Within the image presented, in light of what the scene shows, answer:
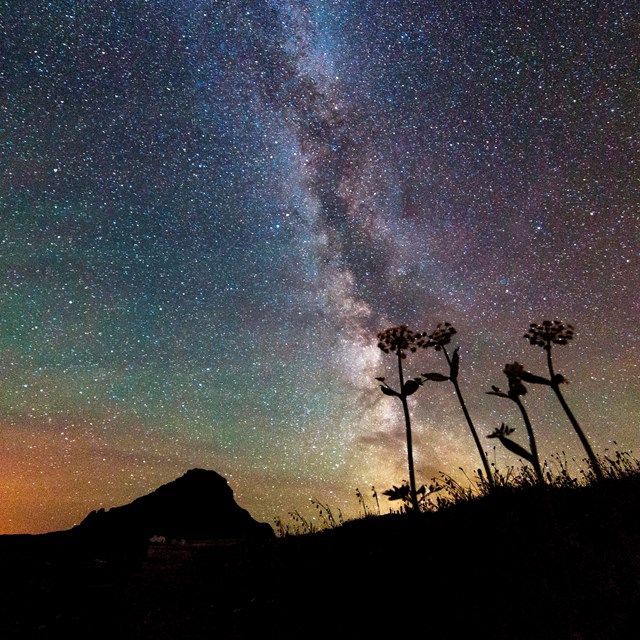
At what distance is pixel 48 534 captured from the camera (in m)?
12.6

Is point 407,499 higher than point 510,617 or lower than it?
higher

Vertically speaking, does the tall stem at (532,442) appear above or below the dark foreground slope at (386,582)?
above

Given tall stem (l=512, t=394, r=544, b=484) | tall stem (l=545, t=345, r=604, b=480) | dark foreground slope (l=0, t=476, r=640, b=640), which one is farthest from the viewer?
tall stem (l=545, t=345, r=604, b=480)

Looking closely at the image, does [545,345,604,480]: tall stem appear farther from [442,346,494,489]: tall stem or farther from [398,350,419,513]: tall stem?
[398,350,419,513]: tall stem

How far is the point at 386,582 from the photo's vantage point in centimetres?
514

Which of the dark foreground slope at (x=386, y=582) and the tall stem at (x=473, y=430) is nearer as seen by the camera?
the dark foreground slope at (x=386, y=582)

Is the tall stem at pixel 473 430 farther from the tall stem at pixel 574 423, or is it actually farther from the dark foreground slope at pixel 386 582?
the tall stem at pixel 574 423

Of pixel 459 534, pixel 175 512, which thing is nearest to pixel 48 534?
pixel 175 512

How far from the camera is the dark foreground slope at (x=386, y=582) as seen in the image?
375cm

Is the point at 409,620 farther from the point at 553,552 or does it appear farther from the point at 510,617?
the point at 553,552

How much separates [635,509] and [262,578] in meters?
5.33

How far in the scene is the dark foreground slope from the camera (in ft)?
12.3

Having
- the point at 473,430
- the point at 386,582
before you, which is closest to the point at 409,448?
the point at 473,430

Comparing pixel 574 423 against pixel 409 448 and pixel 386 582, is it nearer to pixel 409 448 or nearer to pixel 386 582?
pixel 409 448
